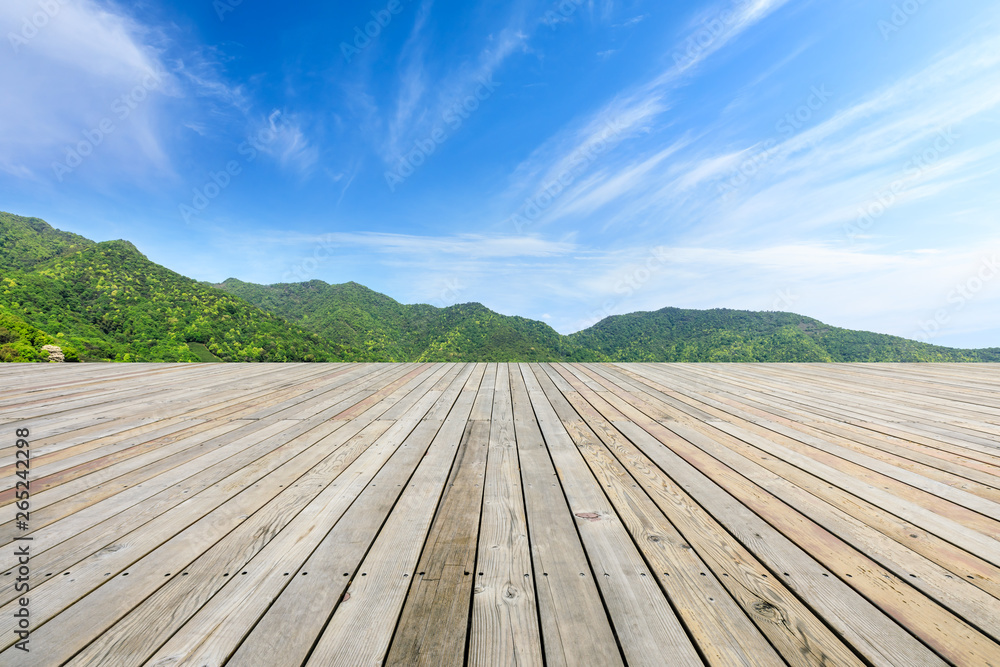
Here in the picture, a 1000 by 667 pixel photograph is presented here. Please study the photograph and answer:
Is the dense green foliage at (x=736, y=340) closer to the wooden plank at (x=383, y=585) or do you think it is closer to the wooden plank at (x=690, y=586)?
the wooden plank at (x=690, y=586)

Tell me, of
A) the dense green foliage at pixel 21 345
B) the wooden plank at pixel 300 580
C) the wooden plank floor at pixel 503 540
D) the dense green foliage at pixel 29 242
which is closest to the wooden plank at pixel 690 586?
the wooden plank floor at pixel 503 540

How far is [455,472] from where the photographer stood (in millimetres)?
1663

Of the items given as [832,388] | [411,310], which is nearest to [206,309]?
[411,310]

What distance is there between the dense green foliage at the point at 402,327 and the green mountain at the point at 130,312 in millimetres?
2908

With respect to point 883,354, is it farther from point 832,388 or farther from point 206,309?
point 206,309

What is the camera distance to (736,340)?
66.4 ft

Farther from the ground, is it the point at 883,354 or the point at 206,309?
the point at 206,309

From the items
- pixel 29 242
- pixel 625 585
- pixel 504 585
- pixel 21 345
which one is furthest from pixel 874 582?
pixel 29 242

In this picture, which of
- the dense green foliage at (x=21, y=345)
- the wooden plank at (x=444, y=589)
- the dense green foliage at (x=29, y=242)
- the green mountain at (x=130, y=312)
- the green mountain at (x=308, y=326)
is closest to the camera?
the wooden plank at (x=444, y=589)

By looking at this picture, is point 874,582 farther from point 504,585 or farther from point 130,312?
point 130,312

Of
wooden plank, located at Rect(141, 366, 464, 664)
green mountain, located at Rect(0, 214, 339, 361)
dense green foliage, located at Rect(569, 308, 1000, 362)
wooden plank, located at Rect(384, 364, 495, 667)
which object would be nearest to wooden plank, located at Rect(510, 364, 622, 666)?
wooden plank, located at Rect(384, 364, 495, 667)

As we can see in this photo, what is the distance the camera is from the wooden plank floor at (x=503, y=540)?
758 mm

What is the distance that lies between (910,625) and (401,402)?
9.37ft

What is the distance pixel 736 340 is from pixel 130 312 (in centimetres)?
2917
